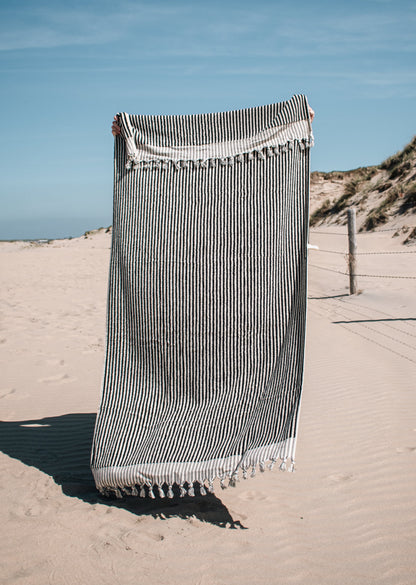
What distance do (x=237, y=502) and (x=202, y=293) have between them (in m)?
1.43

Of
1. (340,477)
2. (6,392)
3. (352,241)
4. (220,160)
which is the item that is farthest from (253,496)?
(352,241)

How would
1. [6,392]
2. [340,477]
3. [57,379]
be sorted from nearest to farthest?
[340,477], [6,392], [57,379]

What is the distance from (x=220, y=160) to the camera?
355cm

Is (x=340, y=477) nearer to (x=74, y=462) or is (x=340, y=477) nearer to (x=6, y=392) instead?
(x=74, y=462)

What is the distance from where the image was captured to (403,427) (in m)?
4.80

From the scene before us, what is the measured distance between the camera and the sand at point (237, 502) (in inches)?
110

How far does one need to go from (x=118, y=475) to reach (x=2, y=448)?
173cm

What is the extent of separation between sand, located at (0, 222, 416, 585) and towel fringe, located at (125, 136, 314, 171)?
228 centimetres

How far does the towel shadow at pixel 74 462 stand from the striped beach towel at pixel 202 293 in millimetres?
211

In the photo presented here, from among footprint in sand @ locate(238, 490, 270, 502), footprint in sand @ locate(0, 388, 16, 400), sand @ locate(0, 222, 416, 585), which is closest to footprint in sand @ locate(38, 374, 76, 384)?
sand @ locate(0, 222, 416, 585)

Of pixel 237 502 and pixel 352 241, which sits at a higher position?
pixel 352 241

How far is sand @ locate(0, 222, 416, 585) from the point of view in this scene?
279 cm

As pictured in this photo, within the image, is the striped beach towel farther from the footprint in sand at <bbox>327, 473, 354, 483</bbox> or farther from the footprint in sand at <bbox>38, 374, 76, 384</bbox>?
the footprint in sand at <bbox>38, 374, 76, 384</bbox>

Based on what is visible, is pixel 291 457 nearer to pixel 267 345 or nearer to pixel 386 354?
pixel 267 345
